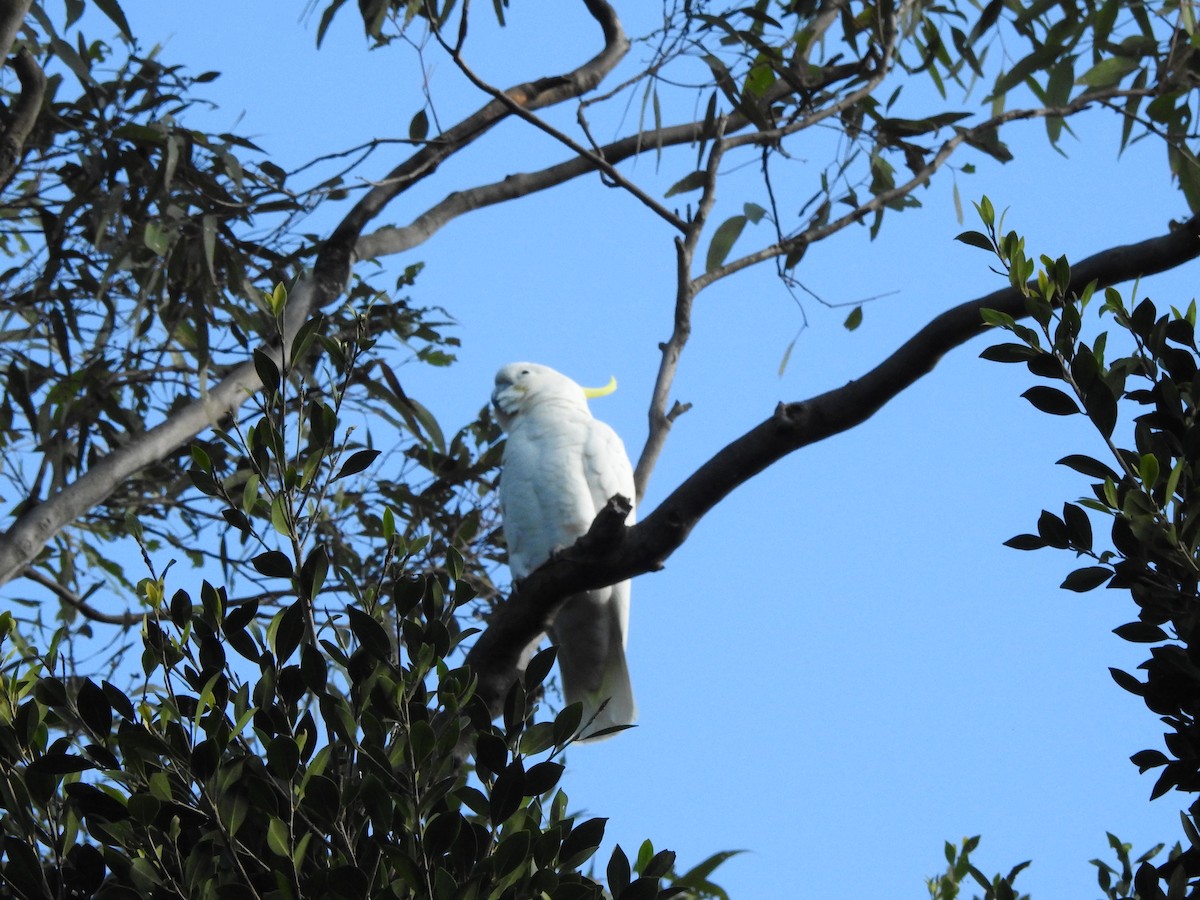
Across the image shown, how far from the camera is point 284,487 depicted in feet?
3.51

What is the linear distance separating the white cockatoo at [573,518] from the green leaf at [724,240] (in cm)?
59

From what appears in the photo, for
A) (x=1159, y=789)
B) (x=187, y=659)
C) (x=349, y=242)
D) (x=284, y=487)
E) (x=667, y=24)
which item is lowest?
(x=1159, y=789)

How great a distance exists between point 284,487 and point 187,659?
0.15 m

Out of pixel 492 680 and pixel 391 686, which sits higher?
pixel 492 680

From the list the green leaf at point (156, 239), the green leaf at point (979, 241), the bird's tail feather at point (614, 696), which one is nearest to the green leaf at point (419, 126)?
the green leaf at point (156, 239)

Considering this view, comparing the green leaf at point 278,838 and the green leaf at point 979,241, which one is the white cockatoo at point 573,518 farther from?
the green leaf at point 278,838

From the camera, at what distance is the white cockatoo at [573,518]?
2.68 meters

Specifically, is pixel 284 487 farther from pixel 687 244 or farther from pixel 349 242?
pixel 349 242

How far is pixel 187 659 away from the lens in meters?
1.03

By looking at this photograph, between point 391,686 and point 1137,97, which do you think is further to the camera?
point 1137,97

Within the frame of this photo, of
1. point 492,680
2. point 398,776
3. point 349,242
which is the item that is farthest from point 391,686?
point 349,242

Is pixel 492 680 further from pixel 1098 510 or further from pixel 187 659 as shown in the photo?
pixel 1098 510

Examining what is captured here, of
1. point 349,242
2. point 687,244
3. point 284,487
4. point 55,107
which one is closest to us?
point 284,487

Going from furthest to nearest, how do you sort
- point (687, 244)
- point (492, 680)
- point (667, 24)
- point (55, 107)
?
point (55, 107) < point (667, 24) < point (687, 244) < point (492, 680)
